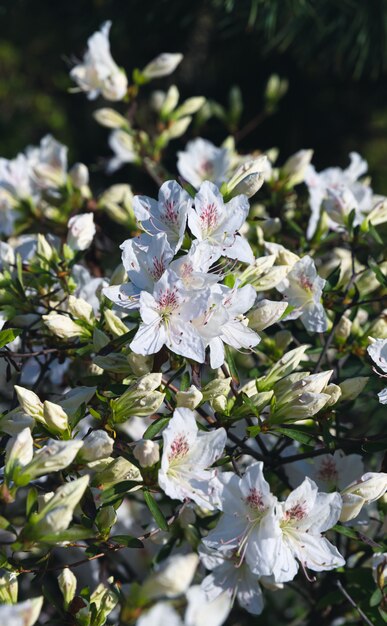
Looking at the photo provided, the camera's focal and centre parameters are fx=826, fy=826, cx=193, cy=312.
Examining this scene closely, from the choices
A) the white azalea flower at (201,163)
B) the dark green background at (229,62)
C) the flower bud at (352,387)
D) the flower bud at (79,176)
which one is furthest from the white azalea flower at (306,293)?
the dark green background at (229,62)

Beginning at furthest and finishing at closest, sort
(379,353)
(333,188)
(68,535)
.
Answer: (333,188)
(379,353)
(68,535)

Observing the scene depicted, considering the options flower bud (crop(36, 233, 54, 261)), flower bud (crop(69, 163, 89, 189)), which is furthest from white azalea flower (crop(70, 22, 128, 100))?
flower bud (crop(36, 233, 54, 261))

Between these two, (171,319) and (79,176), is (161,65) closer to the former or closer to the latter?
(79,176)

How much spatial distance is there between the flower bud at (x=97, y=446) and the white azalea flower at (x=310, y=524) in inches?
8.6

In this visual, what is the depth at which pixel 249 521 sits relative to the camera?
3.29 feet

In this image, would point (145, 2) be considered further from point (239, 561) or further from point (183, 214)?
point (239, 561)

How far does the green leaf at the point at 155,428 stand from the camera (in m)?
1.02

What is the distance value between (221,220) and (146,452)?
33 centimetres

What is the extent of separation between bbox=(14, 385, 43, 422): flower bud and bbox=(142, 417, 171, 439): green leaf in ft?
0.44

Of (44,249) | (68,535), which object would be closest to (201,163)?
(44,249)

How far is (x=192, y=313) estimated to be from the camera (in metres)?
1.00

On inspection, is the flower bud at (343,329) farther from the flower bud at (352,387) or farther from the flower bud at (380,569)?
the flower bud at (380,569)

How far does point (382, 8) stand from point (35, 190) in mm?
1054

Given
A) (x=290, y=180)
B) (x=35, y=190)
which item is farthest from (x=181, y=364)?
(x=35, y=190)
